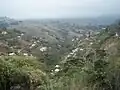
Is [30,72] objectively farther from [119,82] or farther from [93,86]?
[119,82]

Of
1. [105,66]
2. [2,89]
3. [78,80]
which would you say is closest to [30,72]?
[2,89]

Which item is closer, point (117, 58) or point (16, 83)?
point (16, 83)

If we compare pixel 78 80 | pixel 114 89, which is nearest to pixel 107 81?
pixel 114 89

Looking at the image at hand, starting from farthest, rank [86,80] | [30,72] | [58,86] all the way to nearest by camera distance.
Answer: [30,72]
[86,80]
[58,86]

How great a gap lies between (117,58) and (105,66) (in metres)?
0.59

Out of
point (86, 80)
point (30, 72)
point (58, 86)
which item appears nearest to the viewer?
point (58, 86)

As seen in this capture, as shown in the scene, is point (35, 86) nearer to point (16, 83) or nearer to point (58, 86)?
point (16, 83)

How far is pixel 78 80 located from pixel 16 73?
1.99 meters

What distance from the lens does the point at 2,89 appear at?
902cm

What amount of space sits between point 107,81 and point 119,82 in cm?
45

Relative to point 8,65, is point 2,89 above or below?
below

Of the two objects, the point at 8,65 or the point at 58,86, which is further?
the point at 8,65

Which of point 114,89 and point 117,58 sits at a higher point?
point 117,58

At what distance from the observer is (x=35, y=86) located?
9.68m
